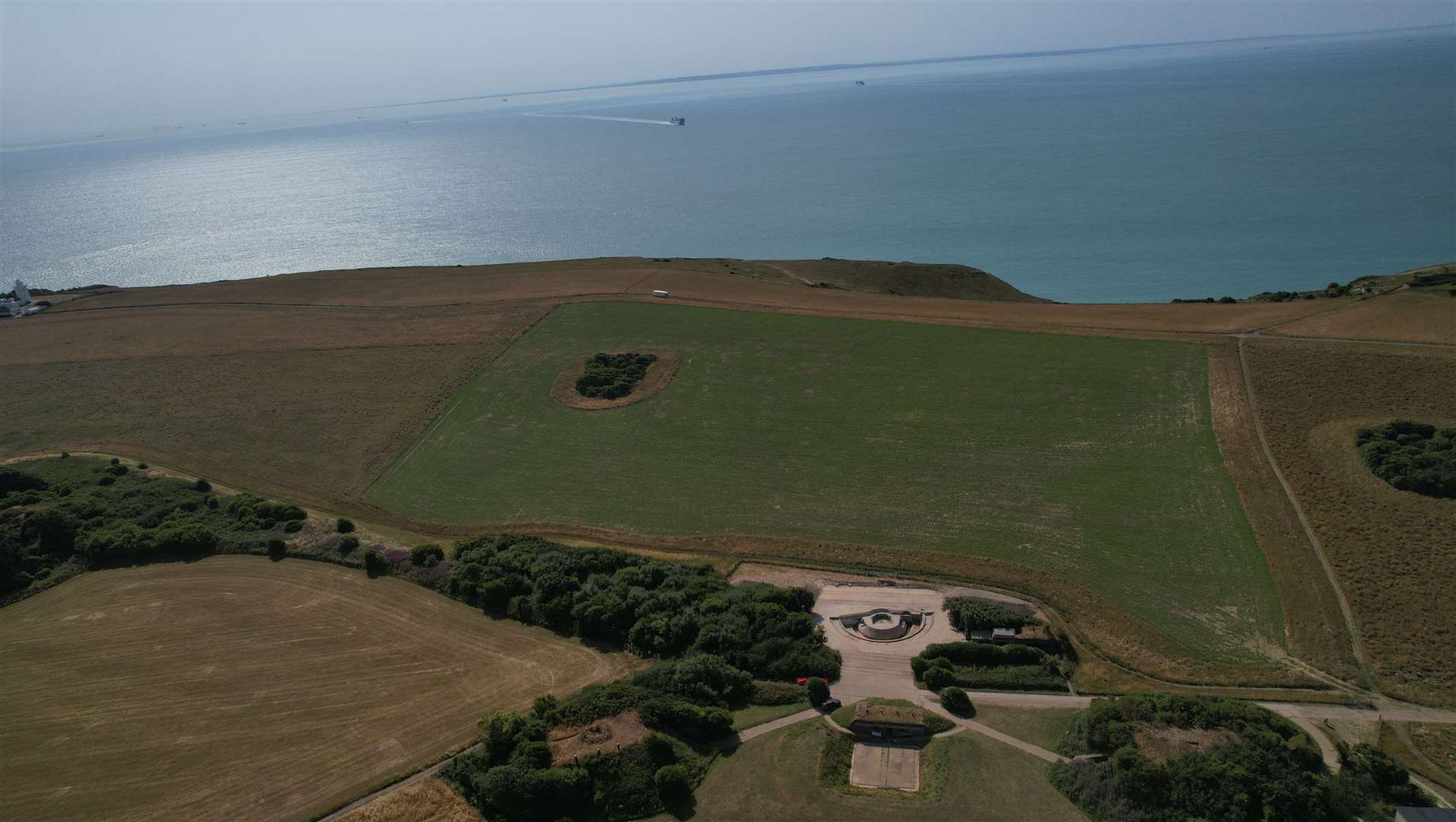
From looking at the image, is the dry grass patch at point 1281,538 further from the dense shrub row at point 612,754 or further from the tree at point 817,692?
the dense shrub row at point 612,754

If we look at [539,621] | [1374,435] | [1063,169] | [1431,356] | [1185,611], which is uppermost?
[1063,169]

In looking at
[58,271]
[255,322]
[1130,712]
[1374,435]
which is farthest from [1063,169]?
[58,271]

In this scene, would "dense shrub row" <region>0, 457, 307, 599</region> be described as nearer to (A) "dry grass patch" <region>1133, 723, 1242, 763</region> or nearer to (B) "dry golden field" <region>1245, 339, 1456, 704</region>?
(A) "dry grass patch" <region>1133, 723, 1242, 763</region>

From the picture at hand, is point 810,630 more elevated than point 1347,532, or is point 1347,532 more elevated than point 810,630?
point 1347,532

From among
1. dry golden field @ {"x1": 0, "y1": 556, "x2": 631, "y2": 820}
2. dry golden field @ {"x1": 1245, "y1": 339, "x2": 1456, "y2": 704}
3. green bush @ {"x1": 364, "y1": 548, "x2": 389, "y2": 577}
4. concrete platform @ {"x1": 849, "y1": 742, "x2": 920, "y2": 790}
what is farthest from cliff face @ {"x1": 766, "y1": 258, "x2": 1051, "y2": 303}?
concrete platform @ {"x1": 849, "y1": 742, "x2": 920, "y2": 790}

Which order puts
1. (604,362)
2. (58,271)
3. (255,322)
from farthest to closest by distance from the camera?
(58,271) < (255,322) < (604,362)

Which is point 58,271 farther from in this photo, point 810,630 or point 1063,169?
point 1063,169

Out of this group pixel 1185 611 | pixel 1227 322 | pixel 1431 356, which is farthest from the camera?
pixel 1227 322
